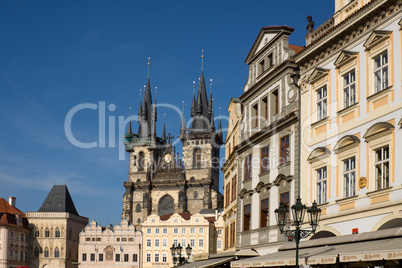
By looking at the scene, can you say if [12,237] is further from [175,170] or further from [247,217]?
[247,217]

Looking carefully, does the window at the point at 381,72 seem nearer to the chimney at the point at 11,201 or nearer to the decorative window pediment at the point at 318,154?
the decorative window pediment at the point at 318,154

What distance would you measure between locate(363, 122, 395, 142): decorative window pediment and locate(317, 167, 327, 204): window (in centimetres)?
312

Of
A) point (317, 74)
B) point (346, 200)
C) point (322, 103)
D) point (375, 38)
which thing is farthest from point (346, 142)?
point (375, 38)

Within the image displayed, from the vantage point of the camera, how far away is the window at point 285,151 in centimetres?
2522

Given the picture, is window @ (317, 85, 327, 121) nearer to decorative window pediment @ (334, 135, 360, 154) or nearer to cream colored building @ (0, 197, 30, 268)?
decorative window pediment @ (334, 135, 360, 154)

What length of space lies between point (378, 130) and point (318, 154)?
3903 millimetres

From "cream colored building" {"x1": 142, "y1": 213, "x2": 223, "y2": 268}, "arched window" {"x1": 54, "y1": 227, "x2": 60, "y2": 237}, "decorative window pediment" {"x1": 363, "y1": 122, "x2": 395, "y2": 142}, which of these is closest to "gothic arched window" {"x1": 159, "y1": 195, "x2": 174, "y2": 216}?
"arched window" {"x1": 54, "y1": 227, "x2": 60, "y2": 237}

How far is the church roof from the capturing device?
11388 cm

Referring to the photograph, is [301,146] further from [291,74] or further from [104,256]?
[104,256]

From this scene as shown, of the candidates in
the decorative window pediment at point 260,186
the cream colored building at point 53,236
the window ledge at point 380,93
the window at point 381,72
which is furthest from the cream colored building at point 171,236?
the window at point 381,72

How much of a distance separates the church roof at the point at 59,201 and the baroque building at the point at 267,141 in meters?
87.2

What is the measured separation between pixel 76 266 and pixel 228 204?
78.0 metres

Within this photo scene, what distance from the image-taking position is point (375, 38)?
18.8 meters

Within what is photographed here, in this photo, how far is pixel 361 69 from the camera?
1953 centimetres
